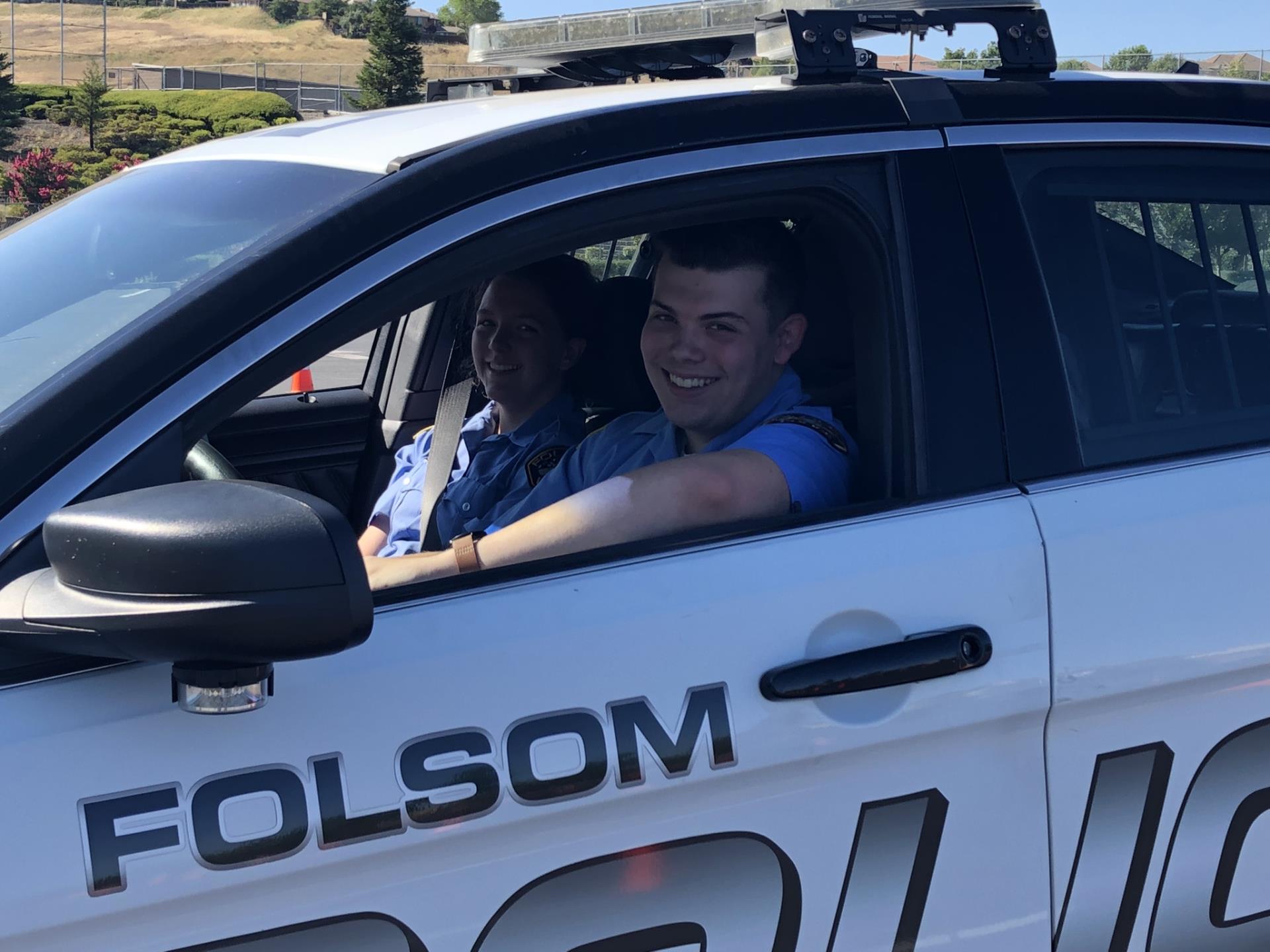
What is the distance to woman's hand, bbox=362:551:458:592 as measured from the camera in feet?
5.94

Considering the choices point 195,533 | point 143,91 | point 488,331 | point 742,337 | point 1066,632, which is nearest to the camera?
point 195,533

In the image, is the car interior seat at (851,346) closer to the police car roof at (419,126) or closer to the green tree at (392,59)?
the police car roof at (419,126)

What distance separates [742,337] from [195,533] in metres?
1.16

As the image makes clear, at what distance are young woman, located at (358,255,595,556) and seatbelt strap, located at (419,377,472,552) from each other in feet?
0.06

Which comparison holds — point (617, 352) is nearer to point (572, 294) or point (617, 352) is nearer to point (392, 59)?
point (572, 294)

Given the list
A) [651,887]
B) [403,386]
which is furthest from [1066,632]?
[403,386]

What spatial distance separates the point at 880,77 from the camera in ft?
5.97

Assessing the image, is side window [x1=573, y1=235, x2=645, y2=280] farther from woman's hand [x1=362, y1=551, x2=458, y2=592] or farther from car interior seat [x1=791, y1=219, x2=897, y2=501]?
woman's hand [x1=362, y1=551, x2=458, y2=592]

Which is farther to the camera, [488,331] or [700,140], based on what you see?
[488,331]

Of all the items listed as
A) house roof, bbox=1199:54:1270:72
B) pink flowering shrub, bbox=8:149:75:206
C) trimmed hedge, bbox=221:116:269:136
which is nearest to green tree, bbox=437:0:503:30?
trimmed hedge, bbox=221:116:269:136

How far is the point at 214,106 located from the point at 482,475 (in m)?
65.0

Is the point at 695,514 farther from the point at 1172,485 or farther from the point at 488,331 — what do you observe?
the point at 488,331

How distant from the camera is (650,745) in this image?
1438 mm

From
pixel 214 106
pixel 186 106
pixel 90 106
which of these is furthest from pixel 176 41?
pixel 90 106
